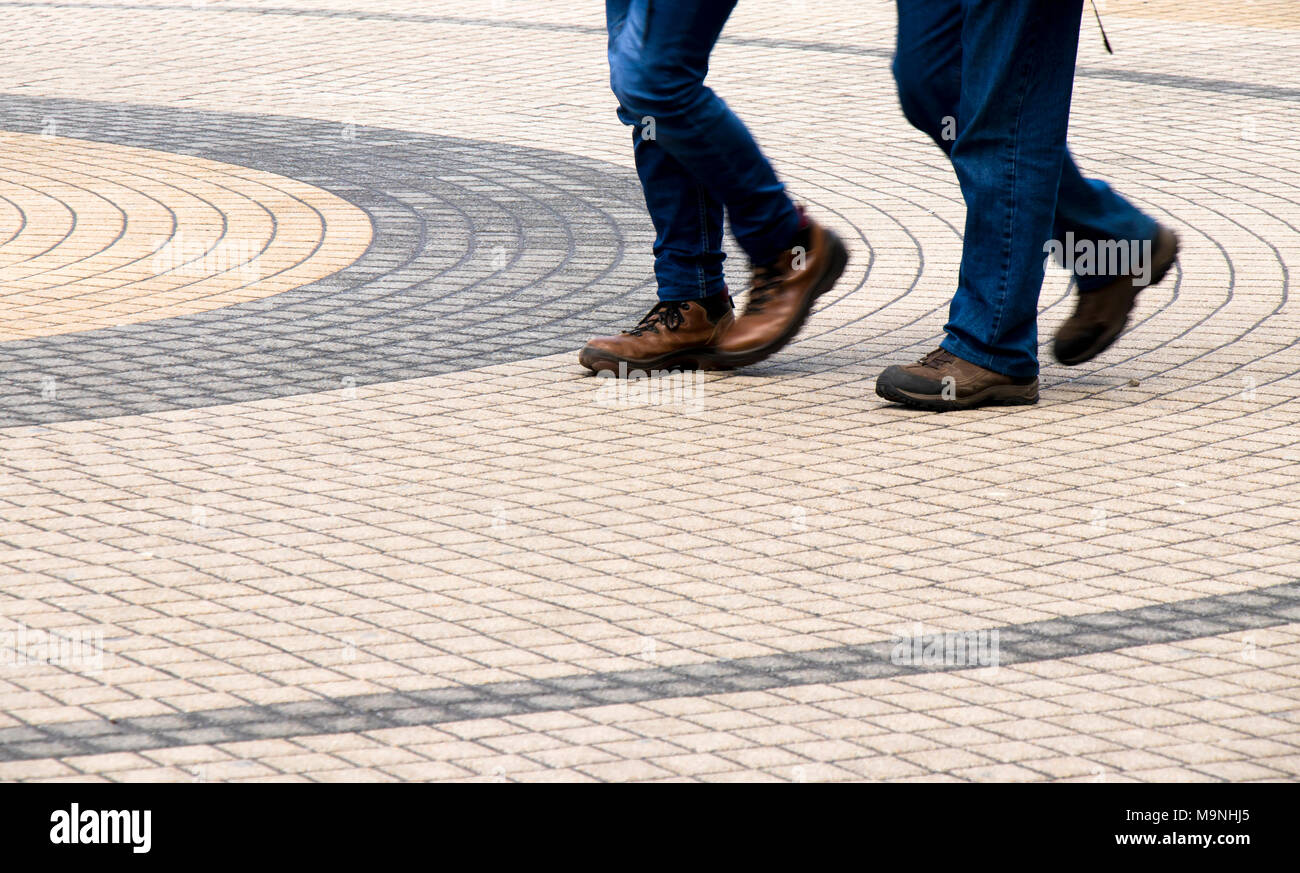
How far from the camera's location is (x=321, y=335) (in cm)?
611

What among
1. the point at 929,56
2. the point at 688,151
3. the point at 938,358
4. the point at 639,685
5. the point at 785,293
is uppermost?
the point at 929,56

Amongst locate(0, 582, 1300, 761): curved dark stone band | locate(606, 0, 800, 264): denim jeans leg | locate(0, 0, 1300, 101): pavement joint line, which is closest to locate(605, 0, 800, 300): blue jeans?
locate(606, 0, 800, 264): denim jeans leg

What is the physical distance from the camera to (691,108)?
5242 mm

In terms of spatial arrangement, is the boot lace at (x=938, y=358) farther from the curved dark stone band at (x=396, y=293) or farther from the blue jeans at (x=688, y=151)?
the curved dark stone band at (x=396, y=293)

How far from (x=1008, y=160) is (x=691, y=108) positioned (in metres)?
0.85

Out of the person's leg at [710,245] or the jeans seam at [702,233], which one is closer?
the person's leg at [710,245]

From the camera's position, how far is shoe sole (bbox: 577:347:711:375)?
18.4ft

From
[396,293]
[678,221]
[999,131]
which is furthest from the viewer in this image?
[396,293]

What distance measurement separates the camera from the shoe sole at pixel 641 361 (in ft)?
18.4

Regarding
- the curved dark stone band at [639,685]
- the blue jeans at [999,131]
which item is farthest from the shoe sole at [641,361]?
the curved dark stone band at [639,685]

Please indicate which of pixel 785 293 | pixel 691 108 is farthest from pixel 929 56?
pixel 785 293

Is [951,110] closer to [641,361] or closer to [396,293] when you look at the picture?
[641,361]

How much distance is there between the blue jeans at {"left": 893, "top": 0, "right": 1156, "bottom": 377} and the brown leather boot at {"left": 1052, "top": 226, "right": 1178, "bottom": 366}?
0.26 metres

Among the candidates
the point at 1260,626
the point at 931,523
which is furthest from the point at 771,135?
the point at 1260,626
